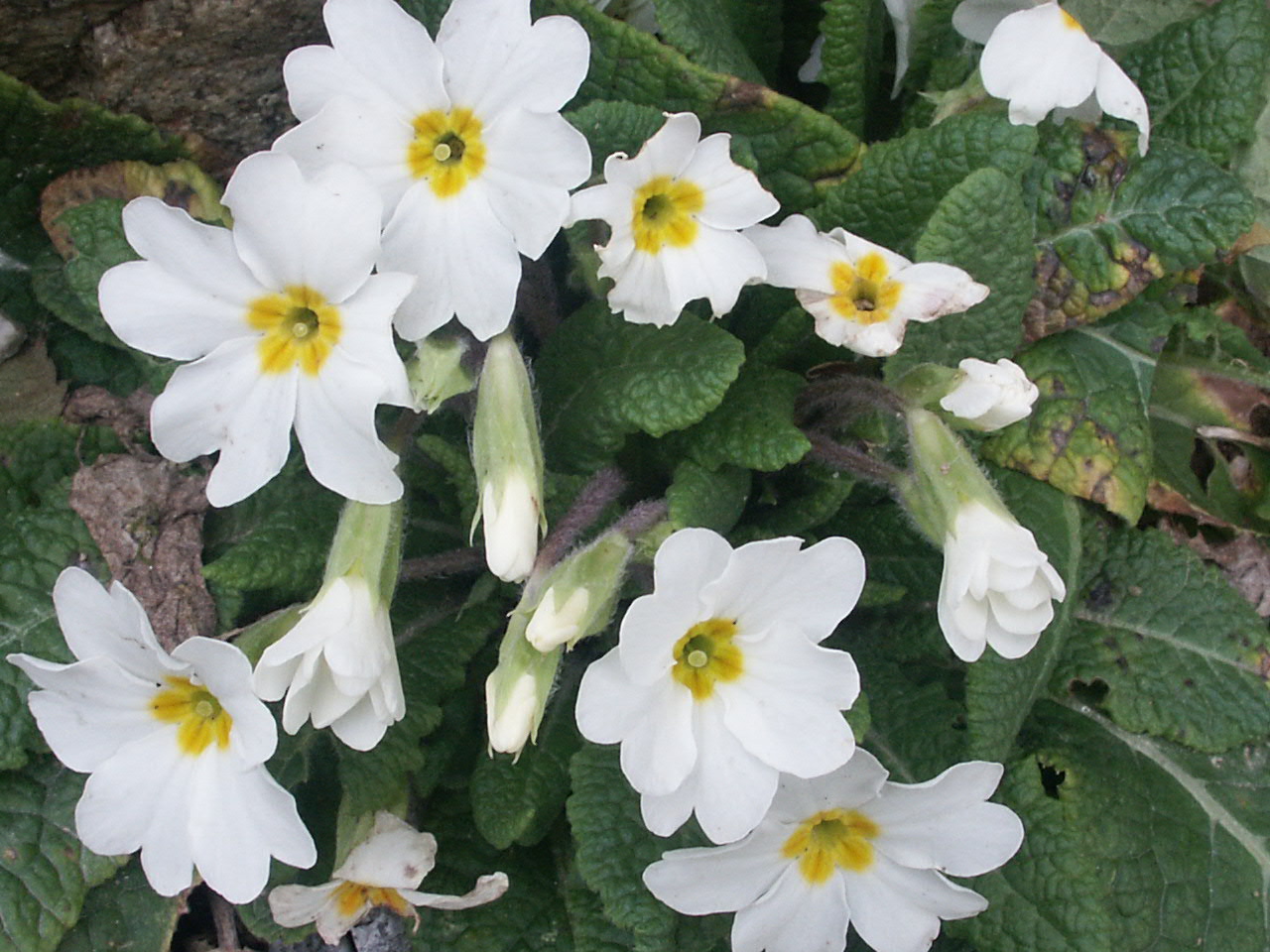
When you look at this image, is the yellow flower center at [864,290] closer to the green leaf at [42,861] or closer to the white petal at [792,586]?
the white petal at [792,586]

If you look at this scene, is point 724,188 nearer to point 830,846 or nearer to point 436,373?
point 436,373

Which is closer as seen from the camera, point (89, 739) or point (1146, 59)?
Answer: point (89, 739)

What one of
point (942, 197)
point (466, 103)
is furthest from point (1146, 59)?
point (466, 103)

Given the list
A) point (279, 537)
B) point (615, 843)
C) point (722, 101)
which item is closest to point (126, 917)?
point (279, 537)

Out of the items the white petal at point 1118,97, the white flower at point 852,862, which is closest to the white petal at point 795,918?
the white flower at point 852,862

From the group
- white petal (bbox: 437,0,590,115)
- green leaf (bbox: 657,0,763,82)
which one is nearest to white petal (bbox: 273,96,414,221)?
white petal (bbox: 437,0,590,115)

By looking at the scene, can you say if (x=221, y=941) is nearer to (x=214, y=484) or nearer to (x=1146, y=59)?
(x=214, y=484)

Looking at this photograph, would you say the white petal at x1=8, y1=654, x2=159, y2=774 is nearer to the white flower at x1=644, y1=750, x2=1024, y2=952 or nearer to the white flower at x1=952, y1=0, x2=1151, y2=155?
the white flower at x1=644, y1=750, x2=1024, y2=952
